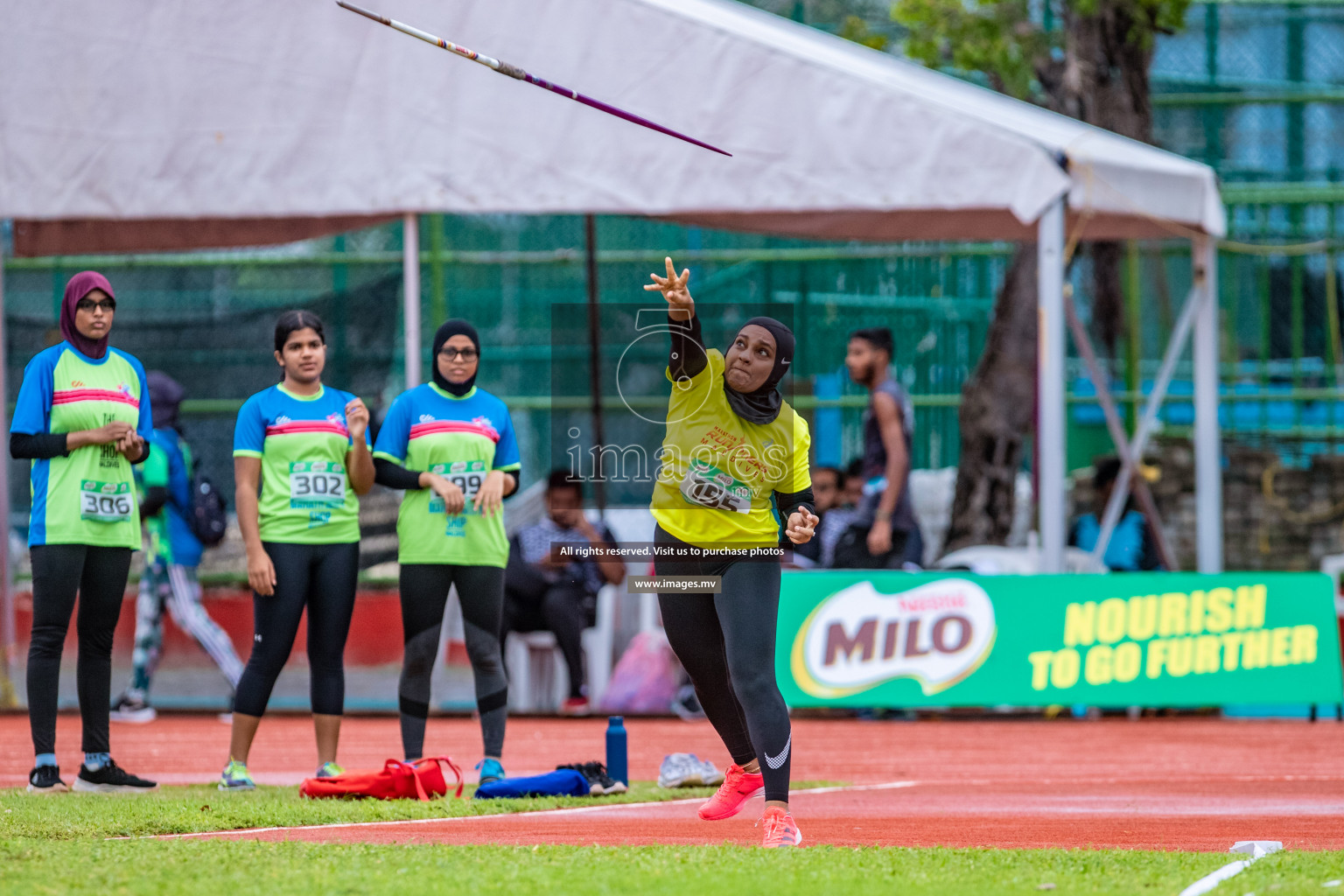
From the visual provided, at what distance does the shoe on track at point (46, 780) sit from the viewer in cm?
737

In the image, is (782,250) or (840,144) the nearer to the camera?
(840,144)

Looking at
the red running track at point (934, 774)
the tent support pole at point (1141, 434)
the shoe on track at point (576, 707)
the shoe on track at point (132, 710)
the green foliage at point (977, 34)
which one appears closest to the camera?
the red running track at point (934, 774)

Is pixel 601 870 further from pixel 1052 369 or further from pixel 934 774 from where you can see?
pixel 1052 369

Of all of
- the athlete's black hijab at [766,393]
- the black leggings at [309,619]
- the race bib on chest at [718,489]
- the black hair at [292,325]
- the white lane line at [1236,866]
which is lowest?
the white lane line at [1236,866]

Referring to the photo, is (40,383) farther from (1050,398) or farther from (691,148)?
(1050,398)

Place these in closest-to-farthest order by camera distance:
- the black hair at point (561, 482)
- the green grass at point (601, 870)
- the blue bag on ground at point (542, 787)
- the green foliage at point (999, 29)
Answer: the green grass at point (601, 870) < the blue bag on ground at point (542, 787) < the black hair at point (561, 482) < the green foliage at point (999, 29)

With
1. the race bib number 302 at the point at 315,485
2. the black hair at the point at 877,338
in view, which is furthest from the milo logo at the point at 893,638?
the race bib number 302 at the point at 315,485

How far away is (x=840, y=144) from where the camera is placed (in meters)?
11.5

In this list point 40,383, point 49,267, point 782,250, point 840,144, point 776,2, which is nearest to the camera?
point 40,383

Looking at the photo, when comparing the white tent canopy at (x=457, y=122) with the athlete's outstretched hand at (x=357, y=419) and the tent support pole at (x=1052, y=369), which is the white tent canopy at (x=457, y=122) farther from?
the athlete's outstretched hand at (x=357, y=419)

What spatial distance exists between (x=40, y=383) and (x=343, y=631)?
5.47ft

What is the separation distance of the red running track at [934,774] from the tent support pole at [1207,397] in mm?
1549

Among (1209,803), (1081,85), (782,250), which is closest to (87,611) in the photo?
(1209,803)

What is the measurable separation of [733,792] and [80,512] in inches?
120
